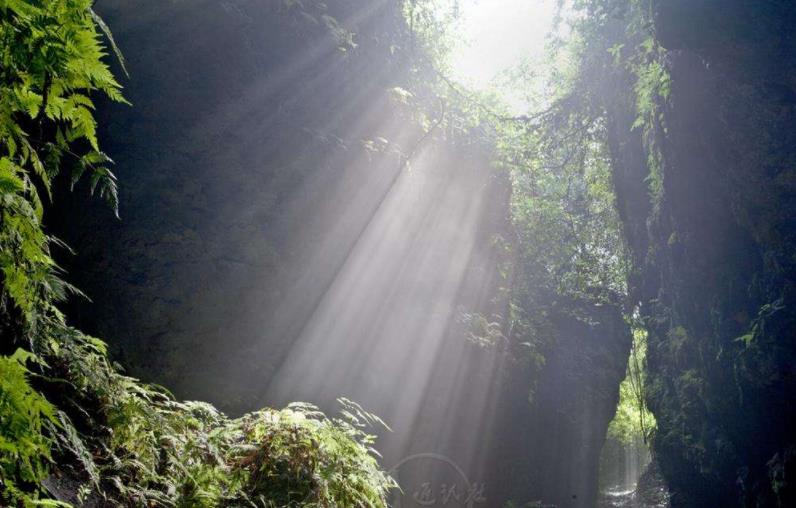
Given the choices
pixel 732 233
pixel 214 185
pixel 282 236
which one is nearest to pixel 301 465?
pixel 282 236

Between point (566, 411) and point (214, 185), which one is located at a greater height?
point (566, 411)

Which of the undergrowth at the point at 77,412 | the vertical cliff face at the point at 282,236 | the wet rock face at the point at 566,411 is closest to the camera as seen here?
the undergrowth at the point at 77,412

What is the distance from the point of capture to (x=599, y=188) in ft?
59.0

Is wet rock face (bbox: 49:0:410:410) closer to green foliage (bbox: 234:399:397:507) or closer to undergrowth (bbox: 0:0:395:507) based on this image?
undergrowth (bbox: 0:0:395:507)

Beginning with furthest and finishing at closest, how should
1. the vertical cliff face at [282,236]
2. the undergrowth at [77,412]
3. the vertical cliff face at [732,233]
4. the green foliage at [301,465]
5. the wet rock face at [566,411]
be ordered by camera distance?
the wet rock face at [566,411]
the vertical cliff face at [732,233]
the vertical cliff face at [282,236]
the green foliage at [301,465]
the undergrowth at [77,412]

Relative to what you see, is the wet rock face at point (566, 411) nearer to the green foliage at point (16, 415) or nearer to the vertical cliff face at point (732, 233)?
the vertical cliff face at point (732, 233)

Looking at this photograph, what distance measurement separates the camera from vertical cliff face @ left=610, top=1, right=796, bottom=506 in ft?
28.2

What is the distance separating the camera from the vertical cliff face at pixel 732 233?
861 centimetres

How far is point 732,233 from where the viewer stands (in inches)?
393

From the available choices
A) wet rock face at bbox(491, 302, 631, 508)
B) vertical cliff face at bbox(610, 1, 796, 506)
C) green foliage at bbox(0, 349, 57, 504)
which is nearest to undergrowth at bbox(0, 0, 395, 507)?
green foliage at bbox(0, 349, 57, 504)

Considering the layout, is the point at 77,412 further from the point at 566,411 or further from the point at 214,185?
the point at 566,411

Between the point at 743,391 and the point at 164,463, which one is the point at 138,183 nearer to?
the point at 164,463

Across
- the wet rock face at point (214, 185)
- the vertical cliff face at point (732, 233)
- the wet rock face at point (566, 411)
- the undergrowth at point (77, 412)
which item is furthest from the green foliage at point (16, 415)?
the wet rock face at point (566, 411)

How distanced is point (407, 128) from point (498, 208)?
5.09 m
